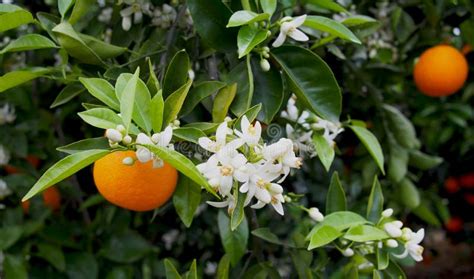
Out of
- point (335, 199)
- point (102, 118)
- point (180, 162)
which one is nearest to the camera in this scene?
point (180, 162)

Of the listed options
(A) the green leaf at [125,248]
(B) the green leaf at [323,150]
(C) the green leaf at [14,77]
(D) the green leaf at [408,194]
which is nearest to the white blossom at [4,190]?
(A) the green leaf at [125,248]

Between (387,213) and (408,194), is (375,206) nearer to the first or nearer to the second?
(387,213)

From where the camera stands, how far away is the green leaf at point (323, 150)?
105 centimetres

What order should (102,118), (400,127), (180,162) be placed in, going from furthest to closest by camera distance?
(400,127), (102,118), (180,162)

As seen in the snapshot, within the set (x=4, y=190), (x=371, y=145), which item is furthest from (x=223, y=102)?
(x=4, y=190)

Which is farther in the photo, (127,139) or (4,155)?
(4,155)

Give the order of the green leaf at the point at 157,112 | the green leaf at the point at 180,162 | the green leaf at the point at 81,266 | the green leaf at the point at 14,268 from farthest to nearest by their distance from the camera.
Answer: the green leaf at the point at 81,266 → the green leaf at the point at 14,268 → the green leaf at the point at 157,112 → the green leaf at the point at 180,162

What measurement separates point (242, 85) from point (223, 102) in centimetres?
5

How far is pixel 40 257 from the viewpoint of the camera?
5.36ft

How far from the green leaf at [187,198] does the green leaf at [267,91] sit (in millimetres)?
159

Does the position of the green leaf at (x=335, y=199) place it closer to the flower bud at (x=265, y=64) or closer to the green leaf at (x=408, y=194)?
the flower bud at (x=265, y=64)

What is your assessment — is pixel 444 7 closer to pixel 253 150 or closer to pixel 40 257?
pixel 253 150

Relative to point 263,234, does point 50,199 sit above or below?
below

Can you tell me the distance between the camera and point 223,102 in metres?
0.95
